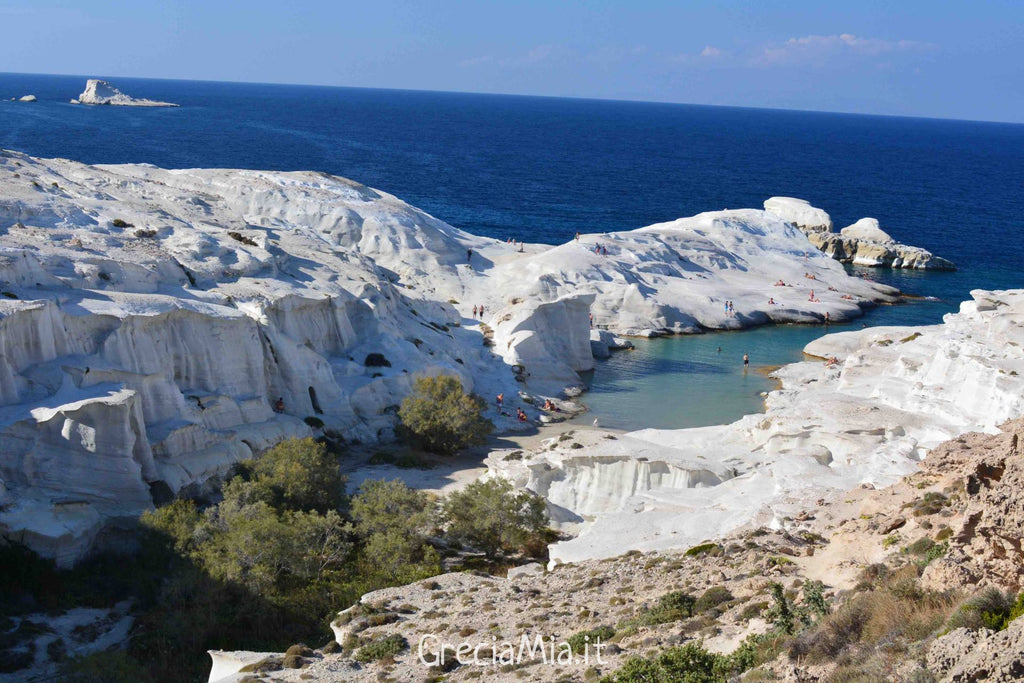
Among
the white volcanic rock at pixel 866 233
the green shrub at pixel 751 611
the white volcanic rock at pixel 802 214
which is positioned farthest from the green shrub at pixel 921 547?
the white volcanic rock at pixel 866 233

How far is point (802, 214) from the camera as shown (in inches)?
3947

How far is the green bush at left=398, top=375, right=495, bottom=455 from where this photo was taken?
4106cm

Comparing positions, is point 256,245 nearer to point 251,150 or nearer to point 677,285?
point 677,285

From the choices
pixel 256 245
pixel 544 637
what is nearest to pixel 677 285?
pixel 256 245

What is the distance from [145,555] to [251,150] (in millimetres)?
132080

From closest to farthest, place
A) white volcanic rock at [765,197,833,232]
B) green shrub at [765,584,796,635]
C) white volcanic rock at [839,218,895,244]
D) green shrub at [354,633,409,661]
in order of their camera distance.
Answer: green shrub at [765,584,796,635]
green shrub at [354,633,409,661]
white volcanic rock at [839,218,895,244]
white volcanic rock at [765,197,833,232]

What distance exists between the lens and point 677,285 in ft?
230

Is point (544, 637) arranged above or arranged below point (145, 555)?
above

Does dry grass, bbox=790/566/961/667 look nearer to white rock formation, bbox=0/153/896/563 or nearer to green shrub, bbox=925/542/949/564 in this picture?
green shrub, bbox=925/542/949/564

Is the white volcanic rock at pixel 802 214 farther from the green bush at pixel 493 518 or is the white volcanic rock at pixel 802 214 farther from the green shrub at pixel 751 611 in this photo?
the green shrub at pixel 751 611

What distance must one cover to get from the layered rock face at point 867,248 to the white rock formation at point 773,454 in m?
45.4

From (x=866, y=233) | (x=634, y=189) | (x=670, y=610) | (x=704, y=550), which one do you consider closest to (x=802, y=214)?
(x=866, y=233)

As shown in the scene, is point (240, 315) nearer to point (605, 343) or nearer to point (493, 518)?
point (493, 518)

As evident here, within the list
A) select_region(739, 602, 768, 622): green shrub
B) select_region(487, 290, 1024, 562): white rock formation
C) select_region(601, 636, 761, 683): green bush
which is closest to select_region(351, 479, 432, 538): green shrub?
select_region(487, 290, 1024, 562): white rock formation
